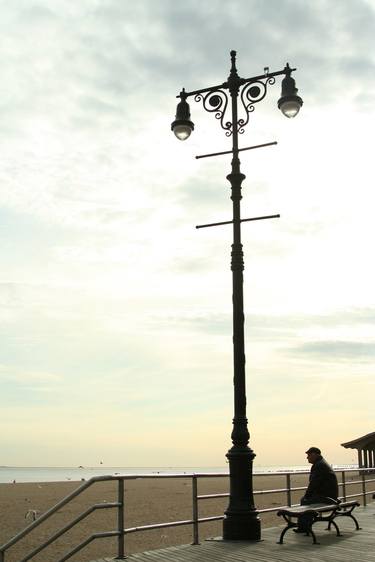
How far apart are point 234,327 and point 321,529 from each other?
3.97 m

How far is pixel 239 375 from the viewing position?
10578 mm

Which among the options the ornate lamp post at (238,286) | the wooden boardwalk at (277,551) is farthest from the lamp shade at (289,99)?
the wooden boardwalk at (277,551)

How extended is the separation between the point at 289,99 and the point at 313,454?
580 cm

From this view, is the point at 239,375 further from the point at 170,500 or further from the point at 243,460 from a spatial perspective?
the point at 170,500

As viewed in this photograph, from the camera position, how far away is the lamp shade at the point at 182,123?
39.0ft

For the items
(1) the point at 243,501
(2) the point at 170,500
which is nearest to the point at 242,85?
(1) the point at 243,501

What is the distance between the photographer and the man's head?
1132cm

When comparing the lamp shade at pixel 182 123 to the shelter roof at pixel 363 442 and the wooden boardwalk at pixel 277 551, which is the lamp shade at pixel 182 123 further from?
the shelter roof at pixel 363 442

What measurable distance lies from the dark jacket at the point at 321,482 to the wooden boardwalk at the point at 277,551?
0.62 metres

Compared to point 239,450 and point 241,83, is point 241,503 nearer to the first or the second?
point 239,450

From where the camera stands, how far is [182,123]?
11.9 meters

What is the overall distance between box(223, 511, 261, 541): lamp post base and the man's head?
5.35ft

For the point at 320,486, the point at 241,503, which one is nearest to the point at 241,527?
the point at 241,503

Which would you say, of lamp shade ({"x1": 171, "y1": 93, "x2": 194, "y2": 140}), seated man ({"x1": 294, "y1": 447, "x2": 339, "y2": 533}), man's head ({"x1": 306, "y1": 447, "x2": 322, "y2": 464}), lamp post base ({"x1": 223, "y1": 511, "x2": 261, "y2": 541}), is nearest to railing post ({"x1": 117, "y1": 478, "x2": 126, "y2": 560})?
lamp post base ({"x1": 223, "y1": 511, "x2": 261, "y2": 541})
